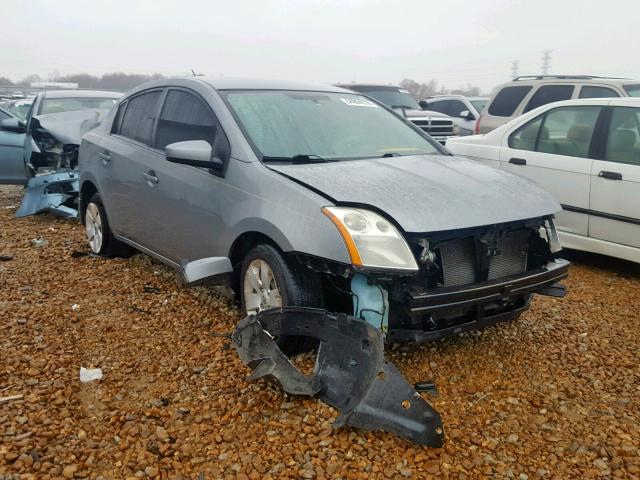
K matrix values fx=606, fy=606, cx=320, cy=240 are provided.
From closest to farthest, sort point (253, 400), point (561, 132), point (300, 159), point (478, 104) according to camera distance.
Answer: point (253, 400) < point (300, 159) < point (561, 132) < point (478, 104)

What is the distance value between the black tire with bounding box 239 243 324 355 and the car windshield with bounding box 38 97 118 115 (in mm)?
7082

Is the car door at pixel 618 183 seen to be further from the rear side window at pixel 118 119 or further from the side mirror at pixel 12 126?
the side mirror at pixel 12 126

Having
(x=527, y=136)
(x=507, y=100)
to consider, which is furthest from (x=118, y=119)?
(x=507, y=100)

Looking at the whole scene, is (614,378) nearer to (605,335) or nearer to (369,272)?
(605,335)

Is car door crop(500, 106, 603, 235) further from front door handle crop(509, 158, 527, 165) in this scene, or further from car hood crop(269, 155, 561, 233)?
car hood crop(269, 155, 561, 233)

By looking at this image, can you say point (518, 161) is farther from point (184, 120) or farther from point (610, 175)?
point (184, 120)

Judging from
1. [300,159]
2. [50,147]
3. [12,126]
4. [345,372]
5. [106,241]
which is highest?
[12,126]

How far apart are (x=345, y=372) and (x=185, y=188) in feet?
6.23

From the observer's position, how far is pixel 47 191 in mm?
7734

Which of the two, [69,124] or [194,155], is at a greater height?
[69,124]

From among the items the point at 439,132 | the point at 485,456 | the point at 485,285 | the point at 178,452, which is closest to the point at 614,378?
the point at 485,285

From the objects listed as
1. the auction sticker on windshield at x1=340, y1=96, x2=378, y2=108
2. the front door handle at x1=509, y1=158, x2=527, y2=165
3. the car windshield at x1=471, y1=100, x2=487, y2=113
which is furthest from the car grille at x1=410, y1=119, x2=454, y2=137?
the auction sticker on windshield at x1=340, y1=96, x2=378, y2=108

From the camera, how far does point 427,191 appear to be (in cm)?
345

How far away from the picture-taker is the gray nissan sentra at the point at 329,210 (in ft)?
10.3
